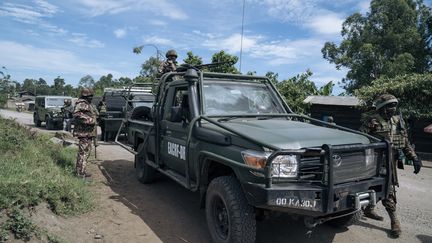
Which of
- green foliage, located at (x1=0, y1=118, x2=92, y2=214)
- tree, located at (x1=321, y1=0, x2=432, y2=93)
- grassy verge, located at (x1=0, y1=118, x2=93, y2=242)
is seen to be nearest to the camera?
grassy verge, located at (x1=0, y1=118, x2=93, y2=242)

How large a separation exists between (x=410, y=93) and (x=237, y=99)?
1106 centimetres

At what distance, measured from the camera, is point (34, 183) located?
200 inches

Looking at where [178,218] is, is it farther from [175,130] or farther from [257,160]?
[257,160]

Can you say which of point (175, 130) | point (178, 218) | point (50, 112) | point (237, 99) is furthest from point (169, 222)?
point (50, 112)

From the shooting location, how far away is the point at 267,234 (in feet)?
16.6

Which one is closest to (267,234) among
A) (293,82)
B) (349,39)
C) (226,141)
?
(226,141)

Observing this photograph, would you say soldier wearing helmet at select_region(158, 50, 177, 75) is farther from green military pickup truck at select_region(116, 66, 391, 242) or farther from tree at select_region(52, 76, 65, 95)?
tree at select_region(52, 76, 65, 95)

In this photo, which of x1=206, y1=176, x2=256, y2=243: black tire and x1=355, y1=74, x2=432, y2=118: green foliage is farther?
x1=355, y1=74, x2=432, y2=118: green foliage

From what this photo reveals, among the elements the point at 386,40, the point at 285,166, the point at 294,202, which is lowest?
the point at 294,202

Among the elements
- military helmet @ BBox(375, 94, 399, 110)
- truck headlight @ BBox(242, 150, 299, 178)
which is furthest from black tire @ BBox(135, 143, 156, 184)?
military helmet @ BBox(375, 94, 399, 110)

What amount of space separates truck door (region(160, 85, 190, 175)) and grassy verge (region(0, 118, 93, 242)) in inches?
54.0

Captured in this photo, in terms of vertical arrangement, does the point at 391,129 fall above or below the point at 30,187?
above

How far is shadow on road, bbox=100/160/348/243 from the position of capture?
5.00m

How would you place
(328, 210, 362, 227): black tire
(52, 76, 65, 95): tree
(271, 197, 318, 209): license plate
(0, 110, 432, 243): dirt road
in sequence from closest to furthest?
(271, 197, 318, 209): license plate → (0, 110, 432, 243): dirt road → (328, 210, 362, 227): black tire → (52, 76, 65, 95): tree
